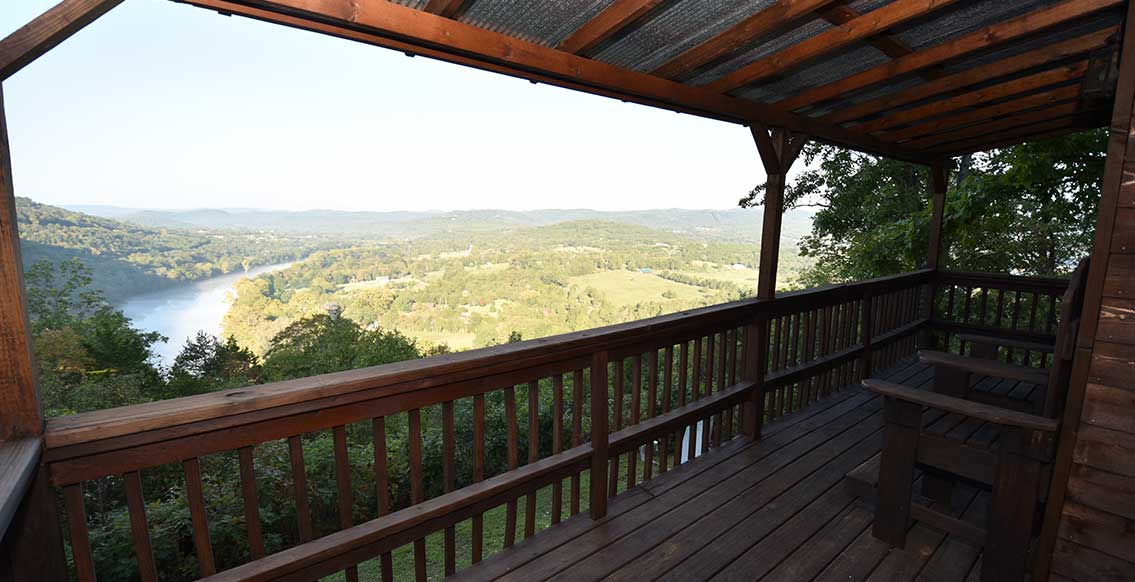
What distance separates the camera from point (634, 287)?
3800cm

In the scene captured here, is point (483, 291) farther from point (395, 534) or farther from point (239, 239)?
point (395, 534)

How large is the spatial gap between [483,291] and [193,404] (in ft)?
116

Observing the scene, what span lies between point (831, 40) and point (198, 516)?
2.84 meters

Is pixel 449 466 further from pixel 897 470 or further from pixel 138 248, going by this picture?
pixel 138 248

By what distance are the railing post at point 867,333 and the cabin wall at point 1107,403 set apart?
109 inches

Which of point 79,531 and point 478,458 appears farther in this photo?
point 478,458

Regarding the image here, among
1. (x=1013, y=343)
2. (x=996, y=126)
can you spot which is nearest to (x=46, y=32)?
(x=1013, y=343)

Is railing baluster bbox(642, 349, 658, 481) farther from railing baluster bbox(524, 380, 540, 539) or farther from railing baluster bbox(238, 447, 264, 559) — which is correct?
railing baluster bbox(238, 447, 264, 559)

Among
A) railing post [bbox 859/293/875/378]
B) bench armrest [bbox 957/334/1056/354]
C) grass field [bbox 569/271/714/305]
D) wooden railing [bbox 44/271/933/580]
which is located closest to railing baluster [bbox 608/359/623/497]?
wooden railing [bbox 44/271/933/580]

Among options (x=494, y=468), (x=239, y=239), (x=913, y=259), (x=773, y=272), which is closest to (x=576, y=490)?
(x=773, y=272)

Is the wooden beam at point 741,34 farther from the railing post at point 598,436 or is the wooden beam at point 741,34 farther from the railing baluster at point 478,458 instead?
the railing baluster at point 478,458

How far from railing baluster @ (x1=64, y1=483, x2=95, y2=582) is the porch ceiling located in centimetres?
102

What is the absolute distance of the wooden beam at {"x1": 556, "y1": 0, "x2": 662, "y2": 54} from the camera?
5.64ft

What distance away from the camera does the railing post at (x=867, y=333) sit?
441 cm
